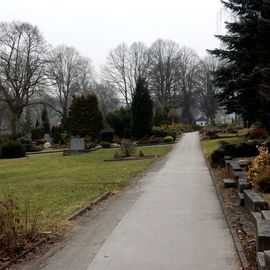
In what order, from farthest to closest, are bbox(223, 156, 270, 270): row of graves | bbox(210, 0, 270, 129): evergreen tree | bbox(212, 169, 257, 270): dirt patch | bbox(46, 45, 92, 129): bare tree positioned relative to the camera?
1. bbox(46, 45, 92, 129): bare tree
2. bbox(210, 0, 270, 129): evergreen tree
3. bbox(212, 169, 257, 270): dirt patch
4. bbox(223, 156, 270, 270): row of graves

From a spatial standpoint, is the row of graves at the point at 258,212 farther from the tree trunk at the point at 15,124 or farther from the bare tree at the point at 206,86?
the bare tree at the point at 206,86

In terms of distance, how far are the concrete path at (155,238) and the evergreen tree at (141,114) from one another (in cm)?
3757

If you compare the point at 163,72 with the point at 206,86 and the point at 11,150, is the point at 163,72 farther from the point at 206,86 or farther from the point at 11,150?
the point at 11,150

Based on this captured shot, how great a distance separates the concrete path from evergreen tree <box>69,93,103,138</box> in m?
37.5

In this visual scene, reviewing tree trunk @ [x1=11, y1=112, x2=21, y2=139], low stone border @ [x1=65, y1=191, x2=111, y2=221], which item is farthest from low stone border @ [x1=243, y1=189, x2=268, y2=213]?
tree trunk @ [x1=11, y1=112, x2=21, y2=139]

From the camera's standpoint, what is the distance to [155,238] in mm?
7887

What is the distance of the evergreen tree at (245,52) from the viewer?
25219 mm

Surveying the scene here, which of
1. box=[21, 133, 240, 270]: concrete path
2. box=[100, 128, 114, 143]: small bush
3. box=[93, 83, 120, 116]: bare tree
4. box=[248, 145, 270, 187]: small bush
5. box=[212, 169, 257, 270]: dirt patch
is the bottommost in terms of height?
box=[212, 169, 257, 270]: dirt patch

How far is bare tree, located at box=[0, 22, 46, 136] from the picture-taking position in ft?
200

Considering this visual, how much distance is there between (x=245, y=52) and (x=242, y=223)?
18.4 meters

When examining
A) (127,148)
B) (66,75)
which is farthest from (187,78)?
(127,148)

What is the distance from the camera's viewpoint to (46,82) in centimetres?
6438

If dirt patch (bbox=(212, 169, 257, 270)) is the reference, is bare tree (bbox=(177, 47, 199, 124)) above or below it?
above

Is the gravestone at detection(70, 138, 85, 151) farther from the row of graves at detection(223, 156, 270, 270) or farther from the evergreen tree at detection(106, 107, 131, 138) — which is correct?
the row of graves at detection(223, 156, 270, 270)
